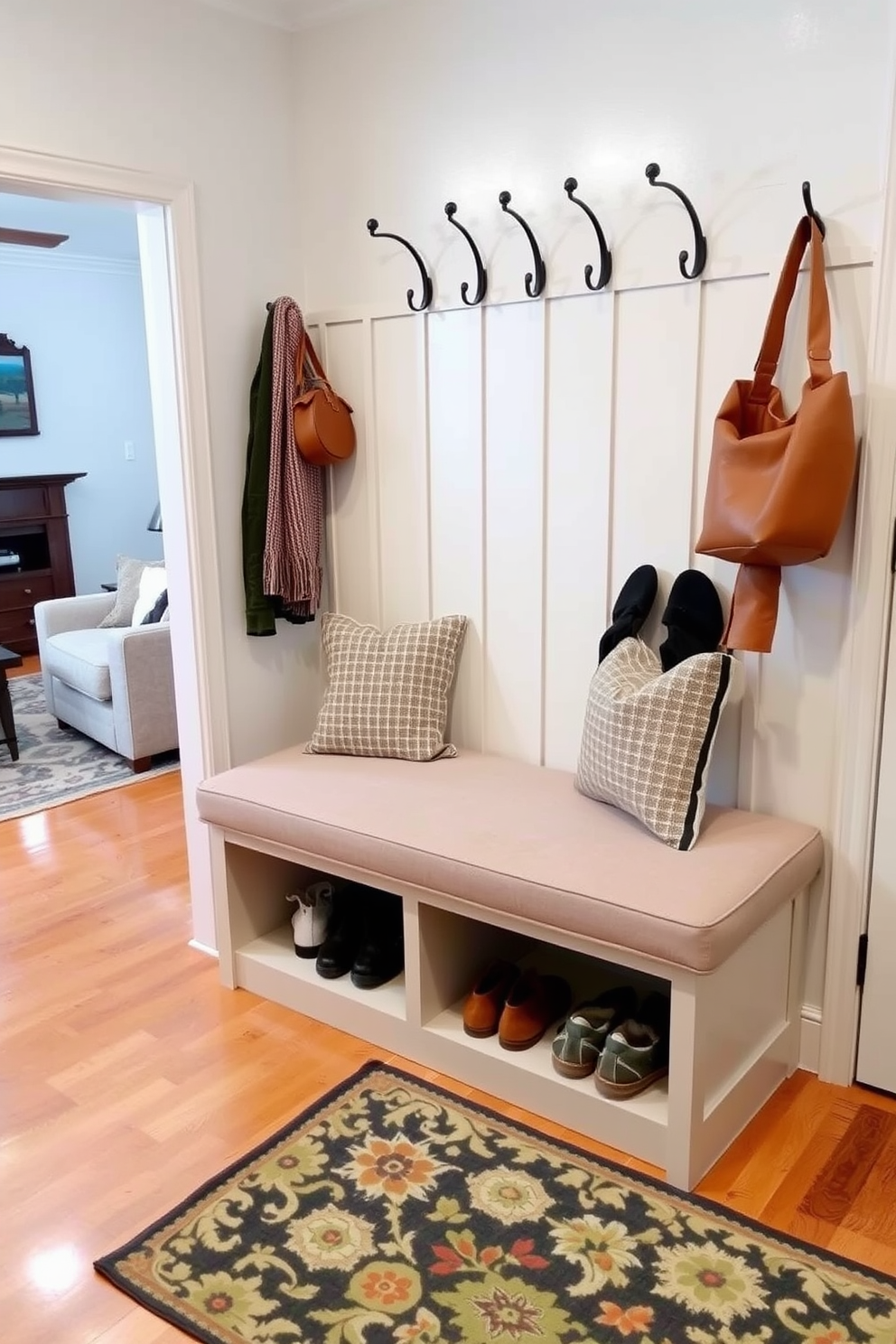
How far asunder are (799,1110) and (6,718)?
3.55 metres

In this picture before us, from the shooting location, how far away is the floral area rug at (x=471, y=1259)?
1.65m

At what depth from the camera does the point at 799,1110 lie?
2.18 m

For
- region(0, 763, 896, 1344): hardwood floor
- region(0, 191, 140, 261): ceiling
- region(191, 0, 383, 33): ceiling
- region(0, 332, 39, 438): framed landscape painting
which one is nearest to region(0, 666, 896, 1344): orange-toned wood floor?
region(0, 763, 896, 1344): hardwood floor

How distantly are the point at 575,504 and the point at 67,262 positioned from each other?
219 inches

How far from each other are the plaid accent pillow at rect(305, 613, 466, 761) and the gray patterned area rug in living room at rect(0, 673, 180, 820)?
1.84 m

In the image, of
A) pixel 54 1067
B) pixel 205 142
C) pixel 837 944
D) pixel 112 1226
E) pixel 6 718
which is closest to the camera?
pixel 112 1226

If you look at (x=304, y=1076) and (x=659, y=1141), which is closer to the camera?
(x=659, y=1141)

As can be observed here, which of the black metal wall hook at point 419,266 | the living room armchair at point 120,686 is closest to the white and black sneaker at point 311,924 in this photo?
the black metal wall hook at point 419,266

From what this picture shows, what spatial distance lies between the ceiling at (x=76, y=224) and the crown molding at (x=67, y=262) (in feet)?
0.05

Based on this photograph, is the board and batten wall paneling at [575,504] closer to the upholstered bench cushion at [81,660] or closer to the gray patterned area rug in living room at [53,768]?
the gray patterned area rug in living room at [53,768]

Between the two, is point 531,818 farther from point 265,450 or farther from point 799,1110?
point 265,450

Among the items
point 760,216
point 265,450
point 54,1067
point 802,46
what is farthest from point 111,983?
point 802,46

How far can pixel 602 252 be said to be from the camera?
7.44 feet

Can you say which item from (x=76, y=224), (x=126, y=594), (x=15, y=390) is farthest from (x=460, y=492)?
(x=15, y=390)
